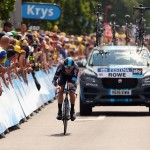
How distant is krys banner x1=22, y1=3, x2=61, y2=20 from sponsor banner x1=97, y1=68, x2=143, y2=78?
1175 centimetres

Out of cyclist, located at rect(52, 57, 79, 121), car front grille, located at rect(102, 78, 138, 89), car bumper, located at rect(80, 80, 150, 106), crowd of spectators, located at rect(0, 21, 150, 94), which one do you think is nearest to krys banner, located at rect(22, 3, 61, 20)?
crowd of spectators, located at rect(0, 21, 150, 94)

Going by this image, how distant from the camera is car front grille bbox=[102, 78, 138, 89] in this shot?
81.0 ft

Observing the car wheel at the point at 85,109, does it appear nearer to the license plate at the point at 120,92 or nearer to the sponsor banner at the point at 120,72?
the license plate at the point at 120,92

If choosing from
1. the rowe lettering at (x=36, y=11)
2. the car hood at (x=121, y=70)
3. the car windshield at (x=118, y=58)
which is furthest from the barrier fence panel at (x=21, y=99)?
the rowe lettering at (x=36, y=11)

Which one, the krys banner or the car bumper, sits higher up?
the krys banner

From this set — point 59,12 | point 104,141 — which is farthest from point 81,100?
point 59,12

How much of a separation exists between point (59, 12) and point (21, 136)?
58.4 ft

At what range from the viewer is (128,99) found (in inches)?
967

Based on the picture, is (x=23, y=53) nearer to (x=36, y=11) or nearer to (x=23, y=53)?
(x=23, y=53)

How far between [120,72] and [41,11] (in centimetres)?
1238

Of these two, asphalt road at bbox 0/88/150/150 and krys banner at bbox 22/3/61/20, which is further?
krys banner at bbox 22/3/61/20

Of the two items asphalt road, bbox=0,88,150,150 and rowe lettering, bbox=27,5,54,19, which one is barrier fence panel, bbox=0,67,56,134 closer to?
asphalt road, bbox=0,88,150,150

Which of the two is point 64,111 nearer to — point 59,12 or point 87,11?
point 59,12

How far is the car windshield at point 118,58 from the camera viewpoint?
25594mm
